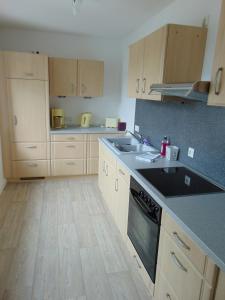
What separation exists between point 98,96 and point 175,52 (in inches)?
85.4

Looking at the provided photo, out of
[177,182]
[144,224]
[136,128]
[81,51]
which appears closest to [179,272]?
[144,224]

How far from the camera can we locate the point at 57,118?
379 cm

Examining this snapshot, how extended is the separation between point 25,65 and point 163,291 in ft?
10.7

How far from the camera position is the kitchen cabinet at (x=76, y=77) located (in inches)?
140

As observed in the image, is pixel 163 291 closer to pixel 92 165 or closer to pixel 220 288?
pixel 220 288

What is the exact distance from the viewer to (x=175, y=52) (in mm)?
1852

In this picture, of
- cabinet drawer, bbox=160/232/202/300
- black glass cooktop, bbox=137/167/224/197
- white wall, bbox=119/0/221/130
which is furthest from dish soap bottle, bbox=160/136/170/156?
cabinet drawer, bbox=160/232/202/300

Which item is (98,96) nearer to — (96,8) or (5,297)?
(96,8)

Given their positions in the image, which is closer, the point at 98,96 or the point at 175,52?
the point at 175,52

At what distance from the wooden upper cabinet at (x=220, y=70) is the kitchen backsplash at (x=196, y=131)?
400 mm

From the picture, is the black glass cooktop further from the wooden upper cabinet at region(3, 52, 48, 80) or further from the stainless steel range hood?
the wooden upper cabinet at region(3, 52, 48, 80)

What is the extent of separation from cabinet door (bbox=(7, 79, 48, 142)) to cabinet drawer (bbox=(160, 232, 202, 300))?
2.76m

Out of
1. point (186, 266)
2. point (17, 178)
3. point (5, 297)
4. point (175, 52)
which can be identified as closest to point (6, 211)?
point (17, 178)

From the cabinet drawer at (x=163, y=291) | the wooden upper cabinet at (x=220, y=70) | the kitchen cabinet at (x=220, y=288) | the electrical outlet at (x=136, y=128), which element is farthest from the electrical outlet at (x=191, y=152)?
the electrical outlet at (x=136, y=128)
